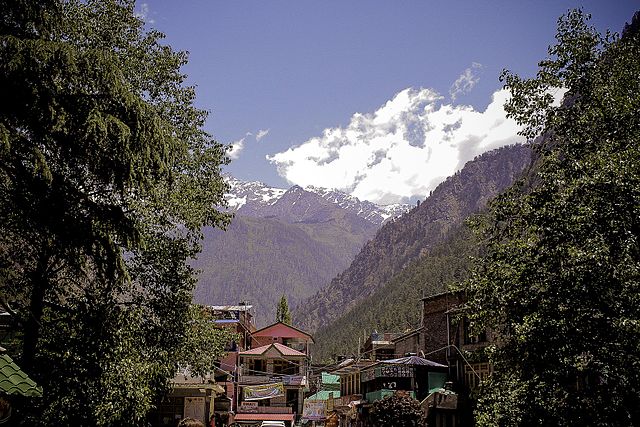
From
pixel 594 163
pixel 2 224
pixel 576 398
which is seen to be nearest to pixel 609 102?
pixel 594 163

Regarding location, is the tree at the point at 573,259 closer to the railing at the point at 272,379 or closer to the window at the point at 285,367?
the railing at the point at 272,379

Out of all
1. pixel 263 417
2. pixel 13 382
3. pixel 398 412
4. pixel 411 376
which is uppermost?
pixel 13 382

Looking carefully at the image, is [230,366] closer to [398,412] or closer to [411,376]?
[411,376]

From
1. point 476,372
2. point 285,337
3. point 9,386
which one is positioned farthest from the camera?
point 285,337

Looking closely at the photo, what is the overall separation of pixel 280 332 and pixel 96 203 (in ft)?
219

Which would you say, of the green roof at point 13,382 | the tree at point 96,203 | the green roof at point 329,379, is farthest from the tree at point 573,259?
the green roof at point 329,379

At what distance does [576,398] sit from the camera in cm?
1625

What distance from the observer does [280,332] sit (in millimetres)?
78250

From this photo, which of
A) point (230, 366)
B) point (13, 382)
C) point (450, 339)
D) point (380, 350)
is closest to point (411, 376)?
point (450, 339)

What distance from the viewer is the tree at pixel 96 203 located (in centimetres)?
1150

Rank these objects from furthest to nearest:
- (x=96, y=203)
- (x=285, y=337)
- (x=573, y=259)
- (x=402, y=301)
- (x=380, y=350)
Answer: (x=402, y=301)
(x=285, y=337)
(x=380, y=350)
(x=573, y=259)
(x=96, y=203)

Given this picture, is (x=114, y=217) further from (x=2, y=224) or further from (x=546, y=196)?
(x=546, y=196)

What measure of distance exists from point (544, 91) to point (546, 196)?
3587 millimetres

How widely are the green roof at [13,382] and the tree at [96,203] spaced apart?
11.2ft
